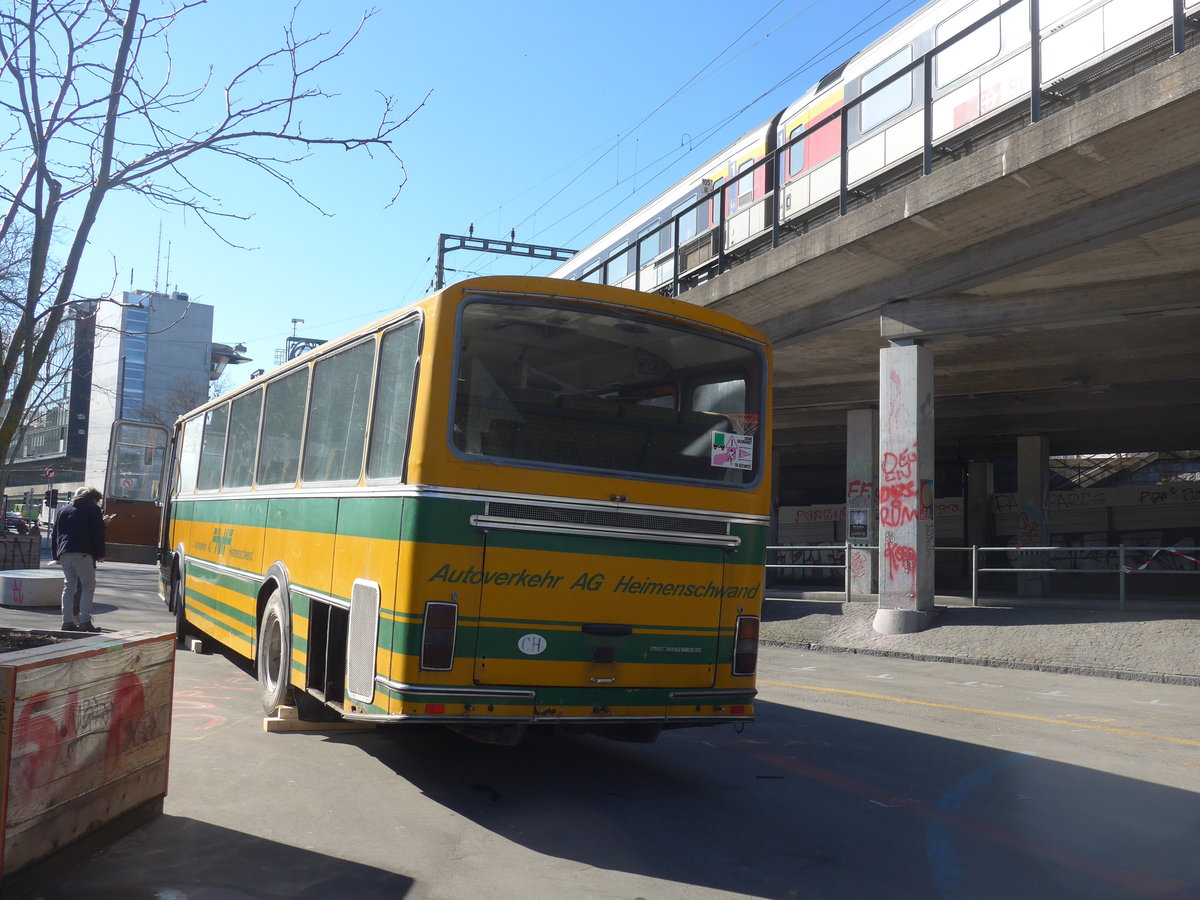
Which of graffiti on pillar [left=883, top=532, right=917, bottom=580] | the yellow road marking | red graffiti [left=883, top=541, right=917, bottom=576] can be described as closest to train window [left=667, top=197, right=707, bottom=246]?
graffiti on pillar [left=883, top=532, right=917, bottom=580]

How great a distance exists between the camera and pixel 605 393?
6.70m

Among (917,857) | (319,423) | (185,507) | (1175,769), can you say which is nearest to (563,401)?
(319,423)

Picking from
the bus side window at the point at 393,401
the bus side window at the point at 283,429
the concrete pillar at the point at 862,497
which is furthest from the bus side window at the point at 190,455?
the concrete pillar at the point at 862,497

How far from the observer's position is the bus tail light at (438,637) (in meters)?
5.86

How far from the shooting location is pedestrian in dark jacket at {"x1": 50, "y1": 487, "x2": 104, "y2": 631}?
1321 centimetres

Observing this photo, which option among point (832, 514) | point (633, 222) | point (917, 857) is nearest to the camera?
point (917, 857)

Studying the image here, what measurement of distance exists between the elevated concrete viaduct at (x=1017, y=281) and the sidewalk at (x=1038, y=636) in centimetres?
79

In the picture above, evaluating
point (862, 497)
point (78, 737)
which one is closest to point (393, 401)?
point (78, 737)

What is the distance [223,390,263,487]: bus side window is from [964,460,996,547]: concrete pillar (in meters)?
30.7

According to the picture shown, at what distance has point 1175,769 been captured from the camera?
770 cm

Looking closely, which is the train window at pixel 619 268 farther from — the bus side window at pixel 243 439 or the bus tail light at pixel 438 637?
the bus tail light at pixel 438 637

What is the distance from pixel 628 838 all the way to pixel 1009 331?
14336mm

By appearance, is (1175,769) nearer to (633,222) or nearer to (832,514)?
(633,222)

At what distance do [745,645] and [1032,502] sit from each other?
27.3 meters
